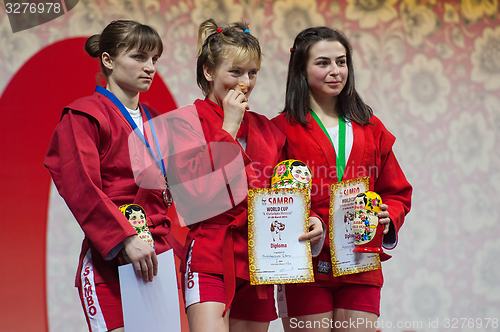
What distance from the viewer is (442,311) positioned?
3.39 meters

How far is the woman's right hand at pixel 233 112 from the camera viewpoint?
5.26 feet

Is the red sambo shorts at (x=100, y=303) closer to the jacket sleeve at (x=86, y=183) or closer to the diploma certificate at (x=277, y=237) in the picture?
the jacket sleeve at (x=86, y=183)

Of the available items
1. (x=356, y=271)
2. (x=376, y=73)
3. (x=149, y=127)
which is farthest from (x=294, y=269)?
(x=376, y=73)

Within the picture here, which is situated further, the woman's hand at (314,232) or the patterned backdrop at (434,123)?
the patterned backdrop at (434,123)

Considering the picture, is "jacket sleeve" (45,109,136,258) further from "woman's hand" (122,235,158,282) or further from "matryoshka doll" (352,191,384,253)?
"matryoshka doll" (352,191,384,253)

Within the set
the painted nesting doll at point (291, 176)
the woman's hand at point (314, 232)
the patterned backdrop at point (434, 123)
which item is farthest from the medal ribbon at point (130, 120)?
the patterned backdrop at point (434, 123)

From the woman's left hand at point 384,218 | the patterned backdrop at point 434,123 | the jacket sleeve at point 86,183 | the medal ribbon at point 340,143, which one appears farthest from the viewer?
the patterned backdrop at point 434,123

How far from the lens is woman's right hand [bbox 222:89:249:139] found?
1.60 meters

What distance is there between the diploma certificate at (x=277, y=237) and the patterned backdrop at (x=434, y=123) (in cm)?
164

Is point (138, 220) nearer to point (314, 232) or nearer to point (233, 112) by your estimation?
point (233, 112)

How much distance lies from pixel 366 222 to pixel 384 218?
12 cm

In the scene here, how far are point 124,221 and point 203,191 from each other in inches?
10.1

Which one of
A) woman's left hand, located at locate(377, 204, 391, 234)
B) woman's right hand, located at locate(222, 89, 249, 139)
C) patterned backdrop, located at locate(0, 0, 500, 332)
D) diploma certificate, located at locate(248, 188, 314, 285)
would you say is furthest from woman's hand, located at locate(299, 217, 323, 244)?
patterned backdrop, located at locate(0, 0, 500, 332)

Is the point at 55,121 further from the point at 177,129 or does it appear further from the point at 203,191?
the point at 203,191
